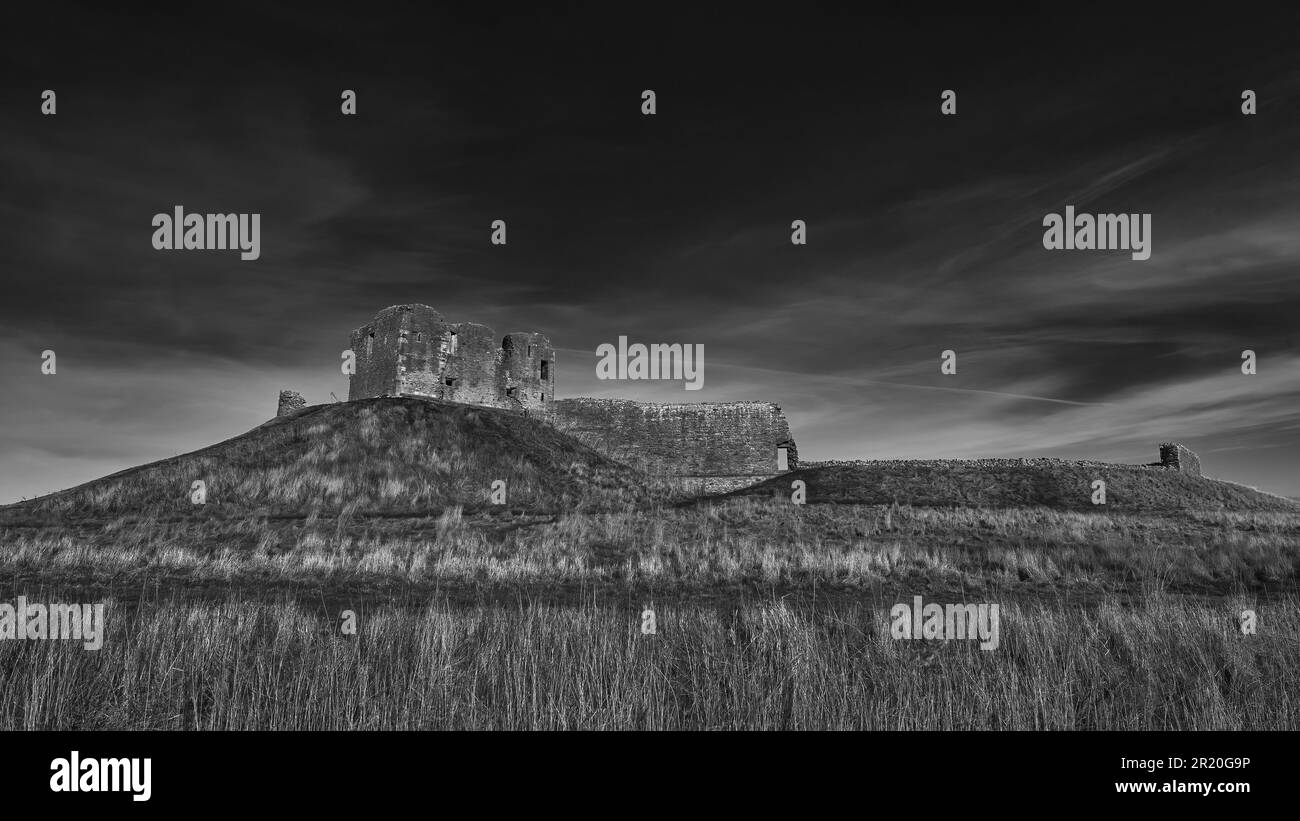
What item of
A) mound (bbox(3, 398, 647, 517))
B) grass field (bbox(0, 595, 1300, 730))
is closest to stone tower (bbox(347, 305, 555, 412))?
mound (bbox(3, 398, 647, 517))

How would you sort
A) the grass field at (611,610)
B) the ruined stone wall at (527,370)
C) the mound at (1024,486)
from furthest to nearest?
the ruined stone wall at (527,370) < the mound at (1024,486) < the grass field at (611,610)

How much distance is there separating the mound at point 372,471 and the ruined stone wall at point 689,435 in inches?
338

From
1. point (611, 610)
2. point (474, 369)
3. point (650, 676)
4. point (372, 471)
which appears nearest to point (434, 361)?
point (474, 369)

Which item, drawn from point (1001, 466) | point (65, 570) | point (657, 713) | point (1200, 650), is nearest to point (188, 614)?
point (657, 713)

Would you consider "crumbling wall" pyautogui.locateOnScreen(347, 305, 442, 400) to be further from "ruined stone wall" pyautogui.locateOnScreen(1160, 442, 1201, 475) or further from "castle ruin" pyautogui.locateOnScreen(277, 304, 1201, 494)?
"ruined stone wall" pyautogui.locateOnScreen(1160, 442, 1201, 475)

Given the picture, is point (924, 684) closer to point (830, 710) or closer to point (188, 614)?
point (830, 710)

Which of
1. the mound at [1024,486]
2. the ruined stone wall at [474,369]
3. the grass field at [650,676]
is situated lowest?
the grass field at [650,676]

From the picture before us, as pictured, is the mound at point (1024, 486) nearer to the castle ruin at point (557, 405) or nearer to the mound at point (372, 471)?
the castle ruin at point (557, 405)

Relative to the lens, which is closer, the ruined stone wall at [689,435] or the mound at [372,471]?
the mound at [372,471]

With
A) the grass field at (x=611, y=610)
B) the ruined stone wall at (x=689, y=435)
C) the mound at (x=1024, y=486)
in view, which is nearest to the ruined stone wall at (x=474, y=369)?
the ruined stone wall at (x=689, y=435)

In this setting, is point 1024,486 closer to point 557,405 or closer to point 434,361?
point 557,405

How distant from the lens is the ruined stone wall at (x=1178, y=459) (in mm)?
48344

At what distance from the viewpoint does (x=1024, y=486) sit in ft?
131

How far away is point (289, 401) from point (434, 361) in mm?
12332
